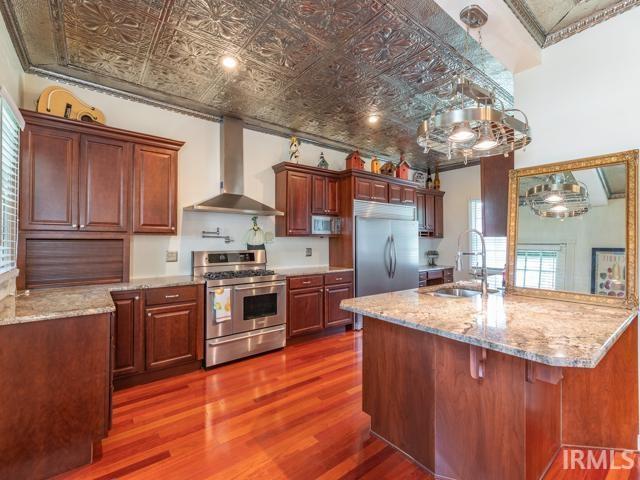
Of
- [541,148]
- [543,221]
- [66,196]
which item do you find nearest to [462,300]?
[543,221]

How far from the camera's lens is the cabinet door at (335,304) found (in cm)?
403

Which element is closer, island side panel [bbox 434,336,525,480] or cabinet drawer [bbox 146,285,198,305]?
island side panel [bbox 434,336,525,480]

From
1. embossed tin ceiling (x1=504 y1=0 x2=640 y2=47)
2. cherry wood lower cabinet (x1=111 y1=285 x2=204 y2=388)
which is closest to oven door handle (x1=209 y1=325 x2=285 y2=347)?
cherry wood lower cabinet (x1=111 y1=285 x2=204 y2=388)

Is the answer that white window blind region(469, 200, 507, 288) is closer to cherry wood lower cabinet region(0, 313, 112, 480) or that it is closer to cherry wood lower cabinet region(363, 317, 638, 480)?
cherry wood lower cabinet region(363, 317, 638, 480)

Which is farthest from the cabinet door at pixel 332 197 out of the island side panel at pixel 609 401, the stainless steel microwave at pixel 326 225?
the island side panel at pixel 609 401

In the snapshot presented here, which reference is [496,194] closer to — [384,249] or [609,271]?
[609,271]

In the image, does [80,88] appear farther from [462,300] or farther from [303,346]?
[462,300]

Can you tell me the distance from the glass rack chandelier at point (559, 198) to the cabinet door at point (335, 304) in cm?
247

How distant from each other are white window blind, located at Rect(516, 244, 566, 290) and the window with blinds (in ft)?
11.6

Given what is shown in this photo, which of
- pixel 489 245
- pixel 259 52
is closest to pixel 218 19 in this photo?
pixel 259 52

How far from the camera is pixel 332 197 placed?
Result: 445cm

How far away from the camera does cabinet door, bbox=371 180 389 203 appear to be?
461cm

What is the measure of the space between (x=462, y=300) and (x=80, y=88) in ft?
12.9

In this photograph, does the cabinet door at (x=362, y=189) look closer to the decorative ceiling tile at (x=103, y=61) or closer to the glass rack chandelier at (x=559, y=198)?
the glass rack chandelier at (x=559, y=198)
